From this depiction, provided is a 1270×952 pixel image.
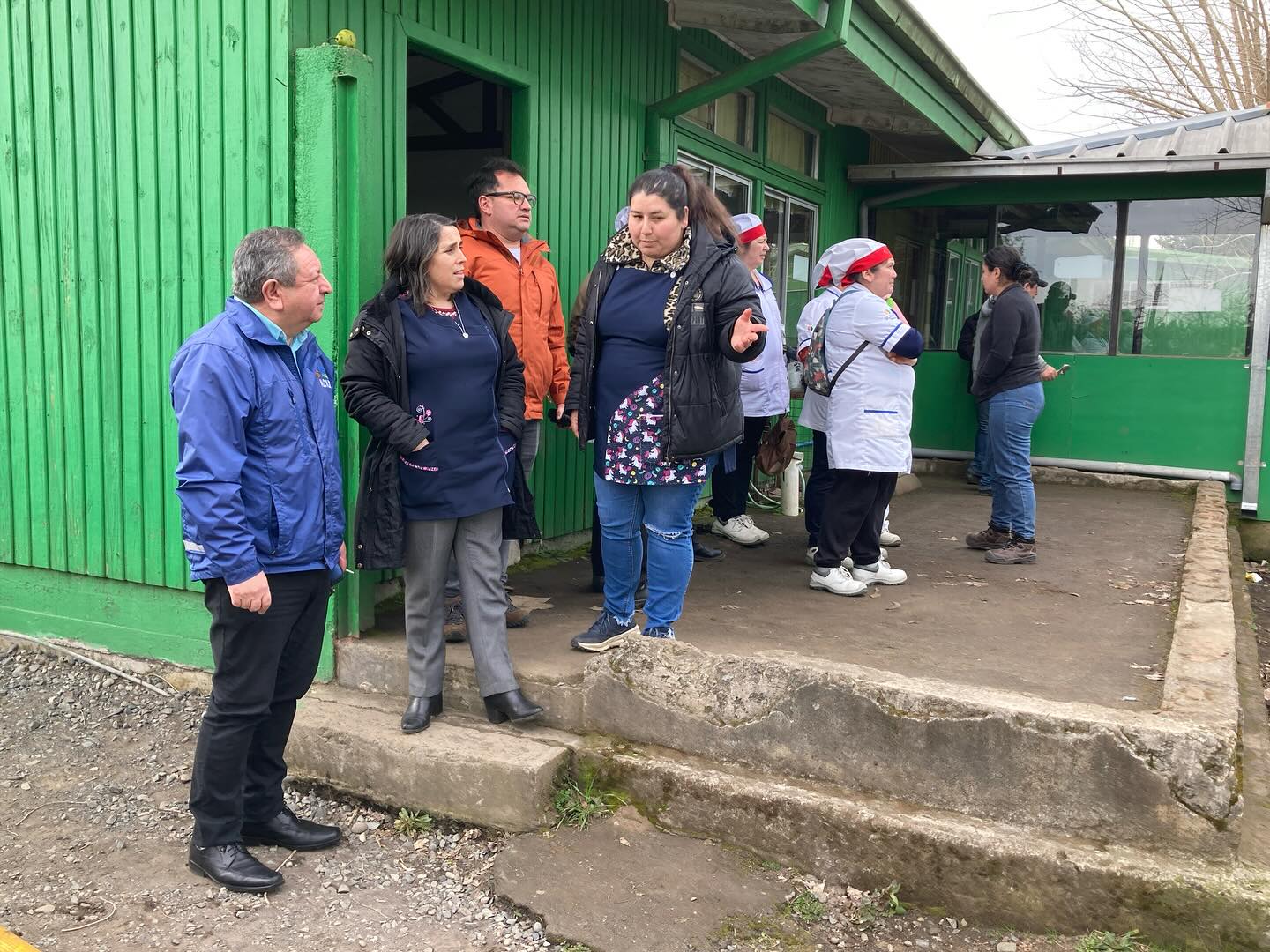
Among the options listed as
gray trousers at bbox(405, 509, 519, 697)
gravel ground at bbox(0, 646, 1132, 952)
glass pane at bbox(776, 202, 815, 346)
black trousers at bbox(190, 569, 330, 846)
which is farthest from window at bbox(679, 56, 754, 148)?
gravel ground at bbox(0, 646, 1132, 952)

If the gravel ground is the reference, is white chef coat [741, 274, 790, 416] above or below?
above

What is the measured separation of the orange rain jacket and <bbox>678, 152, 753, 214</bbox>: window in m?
2.50

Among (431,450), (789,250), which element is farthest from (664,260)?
(789,250)

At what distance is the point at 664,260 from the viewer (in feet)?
12.3

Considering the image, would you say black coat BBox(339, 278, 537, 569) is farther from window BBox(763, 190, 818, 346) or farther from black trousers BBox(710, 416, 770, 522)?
window BBox(763, 190, 818, 346)

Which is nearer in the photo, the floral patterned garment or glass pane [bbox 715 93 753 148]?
the floral patterned garment

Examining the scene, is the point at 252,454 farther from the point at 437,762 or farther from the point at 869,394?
the point at 869,394

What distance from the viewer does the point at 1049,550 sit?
6.20 m

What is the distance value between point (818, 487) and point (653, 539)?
206 cm

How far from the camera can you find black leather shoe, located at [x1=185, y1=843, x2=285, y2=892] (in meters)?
3.07

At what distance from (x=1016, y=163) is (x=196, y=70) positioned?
6641 millimetres

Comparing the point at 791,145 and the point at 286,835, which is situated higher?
the point at 791,145

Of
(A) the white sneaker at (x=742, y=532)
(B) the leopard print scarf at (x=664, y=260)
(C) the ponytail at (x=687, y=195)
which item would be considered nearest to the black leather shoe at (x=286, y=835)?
(B) the leopard print scarf at (x=664, y=260)

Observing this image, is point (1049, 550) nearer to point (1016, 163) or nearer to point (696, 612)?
point (696, 612)
